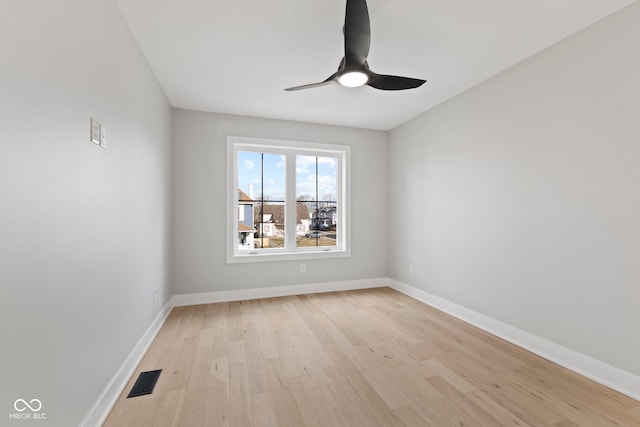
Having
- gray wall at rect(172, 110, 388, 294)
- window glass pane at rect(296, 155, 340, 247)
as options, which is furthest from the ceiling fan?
window glass pane at rect(296, 155, 340, 247)

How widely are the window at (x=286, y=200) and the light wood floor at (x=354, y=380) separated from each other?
3.98 feet

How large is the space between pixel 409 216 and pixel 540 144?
72.7 inches

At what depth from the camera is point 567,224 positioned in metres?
2.13

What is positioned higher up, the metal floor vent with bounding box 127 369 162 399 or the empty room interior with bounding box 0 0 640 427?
the empty room interior with bounding box 0 0 640 427

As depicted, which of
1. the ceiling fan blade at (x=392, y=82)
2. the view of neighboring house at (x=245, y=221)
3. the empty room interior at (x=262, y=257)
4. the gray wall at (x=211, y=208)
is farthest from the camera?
the view of neighboring house at (x=245, y=221)

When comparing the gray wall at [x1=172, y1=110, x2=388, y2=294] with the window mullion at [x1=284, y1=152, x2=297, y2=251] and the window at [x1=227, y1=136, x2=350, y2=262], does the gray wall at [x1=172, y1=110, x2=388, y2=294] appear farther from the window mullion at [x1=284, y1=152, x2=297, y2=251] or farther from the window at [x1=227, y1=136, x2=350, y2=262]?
the window mullion at [x1=284, y1=152, x2=297, y2=251]

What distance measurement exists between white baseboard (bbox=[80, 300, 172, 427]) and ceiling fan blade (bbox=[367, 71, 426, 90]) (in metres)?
2.52

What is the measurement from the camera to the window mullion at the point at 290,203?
4.05 m

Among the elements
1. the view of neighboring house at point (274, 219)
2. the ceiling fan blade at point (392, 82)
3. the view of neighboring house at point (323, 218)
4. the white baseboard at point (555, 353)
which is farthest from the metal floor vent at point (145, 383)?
the white baseboard at point (555, 353)

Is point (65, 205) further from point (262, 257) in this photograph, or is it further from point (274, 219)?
point (274, 219)

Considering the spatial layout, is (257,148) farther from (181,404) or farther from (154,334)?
(181,404)

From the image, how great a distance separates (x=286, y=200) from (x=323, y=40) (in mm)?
2285

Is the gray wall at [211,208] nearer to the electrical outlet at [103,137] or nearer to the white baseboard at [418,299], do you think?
the white baseboard at [418,299]

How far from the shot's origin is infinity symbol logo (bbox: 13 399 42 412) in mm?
945
